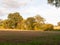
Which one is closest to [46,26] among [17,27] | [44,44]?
[17,27]

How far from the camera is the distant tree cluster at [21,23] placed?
6482 cm

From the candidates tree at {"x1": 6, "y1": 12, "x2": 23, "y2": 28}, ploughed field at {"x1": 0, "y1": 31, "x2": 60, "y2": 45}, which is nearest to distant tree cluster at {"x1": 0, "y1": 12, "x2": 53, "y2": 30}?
tree at {"x1": 6, "y1": 12, "x2": 23, "y2": 28}

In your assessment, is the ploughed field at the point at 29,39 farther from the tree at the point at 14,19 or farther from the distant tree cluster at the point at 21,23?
the tree at the point at 14,19

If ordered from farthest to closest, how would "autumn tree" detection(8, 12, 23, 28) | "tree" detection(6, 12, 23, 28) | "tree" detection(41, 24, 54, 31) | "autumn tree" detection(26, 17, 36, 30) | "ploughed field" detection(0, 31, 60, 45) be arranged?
"autumn tree" detection(8, 12, 23, 28)
"tree" detection(6, 12, 23, 28)
"autumn tree" detection(26, 17, 36, 30)
"tree" detection(41, 24, 54, 31)
"ploughed field" detection(0, 31, 60, 45)

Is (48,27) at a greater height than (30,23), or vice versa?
(30,23)

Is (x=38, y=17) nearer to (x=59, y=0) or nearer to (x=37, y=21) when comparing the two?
(x=37, y=21)

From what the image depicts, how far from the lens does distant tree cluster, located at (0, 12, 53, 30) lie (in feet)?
213

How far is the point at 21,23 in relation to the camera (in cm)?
6800

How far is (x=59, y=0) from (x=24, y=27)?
48187 millimetres

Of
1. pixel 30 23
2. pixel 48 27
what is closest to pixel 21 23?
pixel 30 23

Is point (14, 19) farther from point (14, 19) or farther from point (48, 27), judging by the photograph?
point (48, 27)

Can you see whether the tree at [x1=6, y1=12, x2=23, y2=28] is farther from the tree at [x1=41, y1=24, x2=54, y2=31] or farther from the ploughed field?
the ploughed field

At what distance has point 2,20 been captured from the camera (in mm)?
73750

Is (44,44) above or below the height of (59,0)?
below
